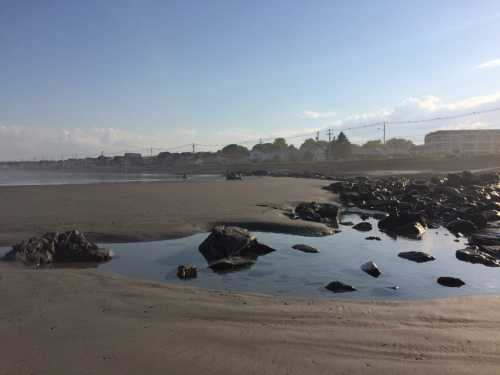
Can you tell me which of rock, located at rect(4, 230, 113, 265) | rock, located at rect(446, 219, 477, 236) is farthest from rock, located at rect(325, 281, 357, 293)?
rock, located at rect(446, 219, 477, 236)

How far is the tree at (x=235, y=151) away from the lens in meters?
160

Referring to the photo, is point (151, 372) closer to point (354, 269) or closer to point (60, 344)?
point (60, 344)

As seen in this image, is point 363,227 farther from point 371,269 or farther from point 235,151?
point 235,151

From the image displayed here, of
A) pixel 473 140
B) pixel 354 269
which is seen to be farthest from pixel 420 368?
pixel 473 140

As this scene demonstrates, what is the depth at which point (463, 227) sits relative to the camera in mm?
14297

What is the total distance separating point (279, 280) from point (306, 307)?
6.29 ft

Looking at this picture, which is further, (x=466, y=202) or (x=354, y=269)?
(x=466, y=202)

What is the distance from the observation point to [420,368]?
407 cm

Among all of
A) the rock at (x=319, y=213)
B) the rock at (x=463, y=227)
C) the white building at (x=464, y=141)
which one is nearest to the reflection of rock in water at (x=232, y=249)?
the rock at (x=319, y=213)

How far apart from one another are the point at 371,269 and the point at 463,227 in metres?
7.64

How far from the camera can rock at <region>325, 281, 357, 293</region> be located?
724cm

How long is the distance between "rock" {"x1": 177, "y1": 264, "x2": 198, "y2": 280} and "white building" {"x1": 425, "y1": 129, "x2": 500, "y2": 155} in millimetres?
150258

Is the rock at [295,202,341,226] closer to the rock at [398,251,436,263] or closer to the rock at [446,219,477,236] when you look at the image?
the rock at [446,219,477,236]

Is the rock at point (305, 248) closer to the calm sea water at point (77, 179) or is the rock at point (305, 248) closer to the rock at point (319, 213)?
the rock at point (319, 213)
